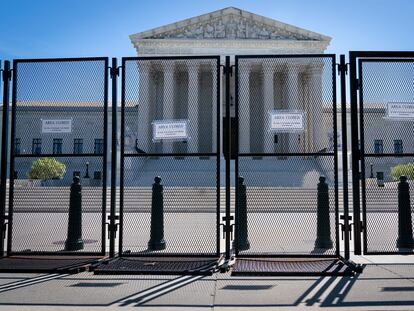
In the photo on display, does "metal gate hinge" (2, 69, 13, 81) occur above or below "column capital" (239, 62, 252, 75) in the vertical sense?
below

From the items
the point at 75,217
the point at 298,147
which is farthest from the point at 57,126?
the point at 298,147

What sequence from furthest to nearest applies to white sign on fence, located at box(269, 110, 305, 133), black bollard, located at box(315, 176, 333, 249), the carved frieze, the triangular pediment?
the carved frieze, the triangular pediment, black bollard, located at box(315, 176, 333, 249), white sign on fence, located at box(269, 110, 305, 133)

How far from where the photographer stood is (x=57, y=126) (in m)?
7.82

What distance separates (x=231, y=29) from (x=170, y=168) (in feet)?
81.1

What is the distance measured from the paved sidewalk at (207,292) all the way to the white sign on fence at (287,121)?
252cm


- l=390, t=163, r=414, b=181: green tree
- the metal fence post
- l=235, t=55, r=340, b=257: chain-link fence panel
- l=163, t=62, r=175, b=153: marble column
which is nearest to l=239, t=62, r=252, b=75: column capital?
l=163, t=62, r=175, b=153: marble column

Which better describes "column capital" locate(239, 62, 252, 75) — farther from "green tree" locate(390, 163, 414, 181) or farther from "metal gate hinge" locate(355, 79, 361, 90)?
"metal gate hinge" locate(355, 79, 361, 90)

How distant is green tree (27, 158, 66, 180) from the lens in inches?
1538

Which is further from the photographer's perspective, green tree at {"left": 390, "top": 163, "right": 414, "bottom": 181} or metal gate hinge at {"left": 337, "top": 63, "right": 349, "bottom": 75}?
green tree at {"left": 390, "top": 163, "right": 414, "bottom": 181}

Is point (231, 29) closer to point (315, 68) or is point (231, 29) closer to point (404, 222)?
point (315, 68)

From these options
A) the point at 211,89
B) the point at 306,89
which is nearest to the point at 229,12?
the point at 211,89

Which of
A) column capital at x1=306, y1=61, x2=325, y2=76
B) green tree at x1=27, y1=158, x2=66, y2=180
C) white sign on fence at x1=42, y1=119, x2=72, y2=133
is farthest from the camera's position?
green tree at x1=27, y1=158, x2=66, y2=180

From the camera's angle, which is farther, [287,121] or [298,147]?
[298,147]

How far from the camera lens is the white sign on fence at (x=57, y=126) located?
7.79 meters
